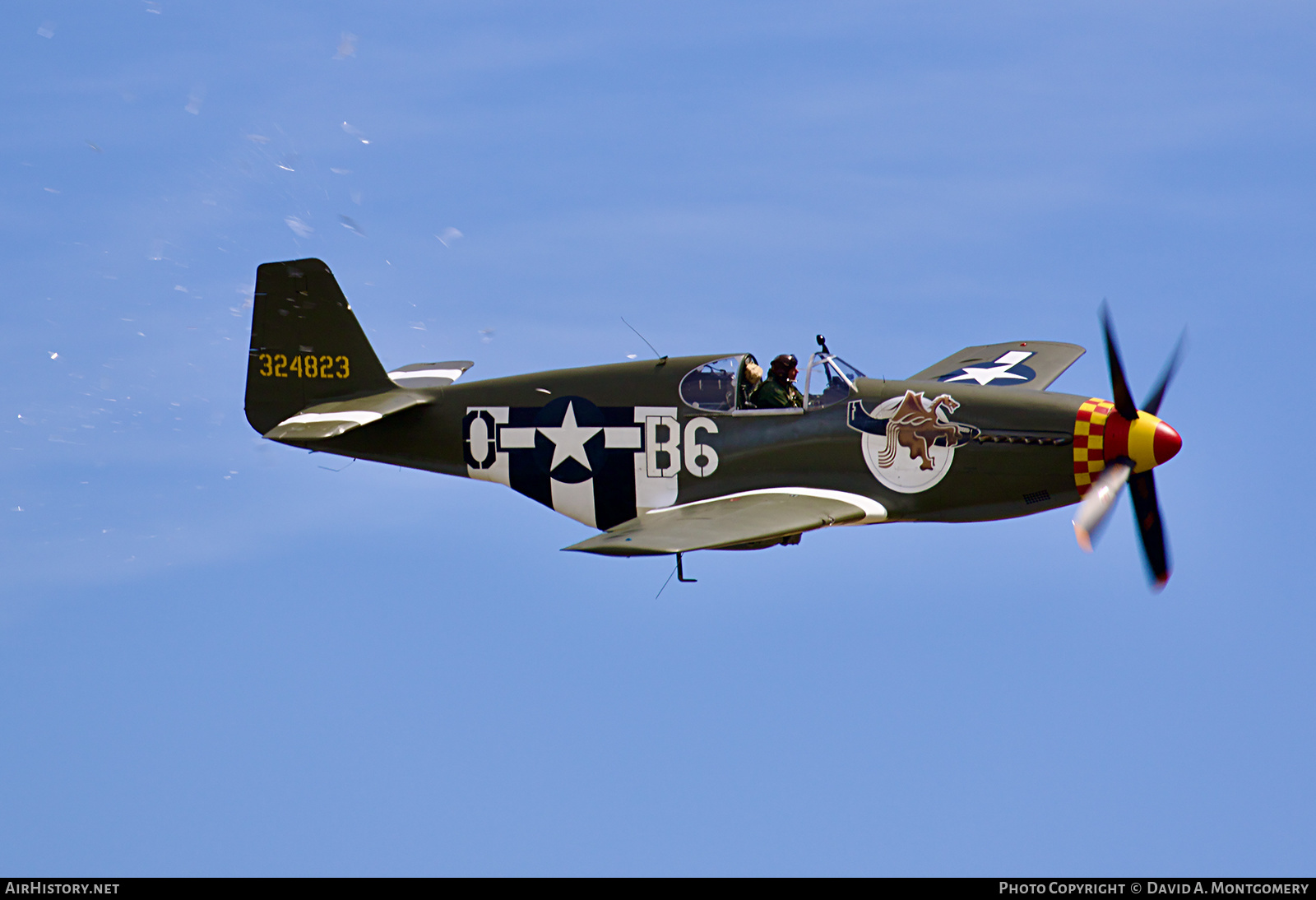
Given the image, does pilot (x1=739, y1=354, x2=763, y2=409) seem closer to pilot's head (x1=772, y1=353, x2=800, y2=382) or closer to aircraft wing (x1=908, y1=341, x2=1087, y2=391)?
pilot's head (x1=772, y1=353, x2=800, y2=382)

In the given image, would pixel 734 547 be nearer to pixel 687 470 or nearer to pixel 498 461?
pixel 687 470

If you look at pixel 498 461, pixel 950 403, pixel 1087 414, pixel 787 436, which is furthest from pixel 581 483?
pixel 1087 414

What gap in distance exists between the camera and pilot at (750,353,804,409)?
15961mm

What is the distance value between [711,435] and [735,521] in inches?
60.2

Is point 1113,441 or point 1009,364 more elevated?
point 1009,364

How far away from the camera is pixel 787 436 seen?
15789 millimetres

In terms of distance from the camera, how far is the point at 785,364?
15977 millimetres

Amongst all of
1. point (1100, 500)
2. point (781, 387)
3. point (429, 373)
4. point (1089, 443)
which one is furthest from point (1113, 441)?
point (429, 373)

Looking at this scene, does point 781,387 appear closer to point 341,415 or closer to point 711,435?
point 711,435

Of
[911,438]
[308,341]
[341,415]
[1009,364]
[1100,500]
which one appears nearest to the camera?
[1100,500]

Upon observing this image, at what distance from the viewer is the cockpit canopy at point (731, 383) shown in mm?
15789

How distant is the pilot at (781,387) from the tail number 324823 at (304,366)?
4.87 meters

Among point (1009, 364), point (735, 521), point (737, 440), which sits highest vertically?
point (1009, 364)

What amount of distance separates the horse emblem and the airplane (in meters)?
0.02
